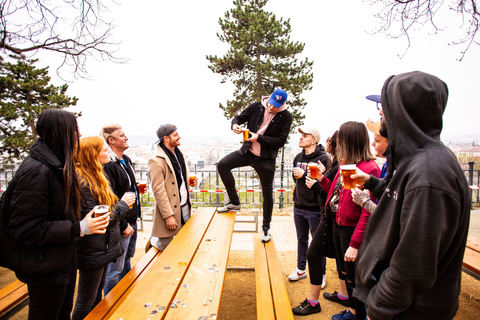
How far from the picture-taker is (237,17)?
12.7m

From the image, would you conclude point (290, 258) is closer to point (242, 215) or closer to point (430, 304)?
point (430, 304)

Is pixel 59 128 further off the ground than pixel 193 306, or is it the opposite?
pixel 59 128

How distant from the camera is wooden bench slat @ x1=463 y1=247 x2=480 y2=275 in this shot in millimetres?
2550

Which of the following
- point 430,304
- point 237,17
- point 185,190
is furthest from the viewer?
point 237,17

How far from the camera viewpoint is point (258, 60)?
13.0 meters

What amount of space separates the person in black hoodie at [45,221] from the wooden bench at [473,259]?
11.0ft

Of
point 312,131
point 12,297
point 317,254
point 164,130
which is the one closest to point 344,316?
point 317,254

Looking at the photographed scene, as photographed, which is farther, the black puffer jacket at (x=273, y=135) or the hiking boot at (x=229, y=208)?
the hiking boot at (x=229, y=208)

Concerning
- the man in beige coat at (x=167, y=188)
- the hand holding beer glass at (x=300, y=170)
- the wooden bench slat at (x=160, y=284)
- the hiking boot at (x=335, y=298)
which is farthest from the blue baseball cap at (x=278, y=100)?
the hiking boot at (x=335, y=298)

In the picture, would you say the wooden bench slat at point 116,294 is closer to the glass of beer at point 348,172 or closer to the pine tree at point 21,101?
the glass of beer at point 348,172

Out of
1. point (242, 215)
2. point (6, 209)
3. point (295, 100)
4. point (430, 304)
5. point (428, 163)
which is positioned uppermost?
point (295, 100)

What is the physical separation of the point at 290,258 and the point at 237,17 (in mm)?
11777

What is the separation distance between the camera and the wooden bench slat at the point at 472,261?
255 cm

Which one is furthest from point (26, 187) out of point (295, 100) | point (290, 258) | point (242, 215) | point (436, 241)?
point (295, 100)
